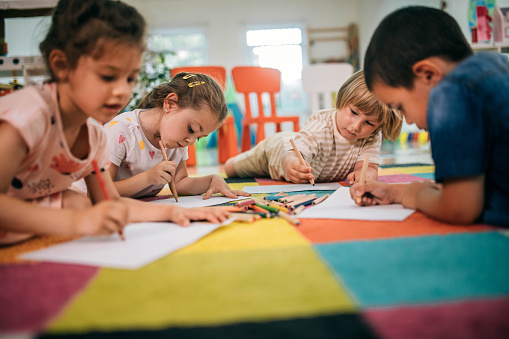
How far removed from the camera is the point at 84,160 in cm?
85

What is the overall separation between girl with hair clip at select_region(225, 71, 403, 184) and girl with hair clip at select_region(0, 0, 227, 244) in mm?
769

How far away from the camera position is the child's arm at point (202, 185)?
1340mm

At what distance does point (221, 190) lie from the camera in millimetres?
1337

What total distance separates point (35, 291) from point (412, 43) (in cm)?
82

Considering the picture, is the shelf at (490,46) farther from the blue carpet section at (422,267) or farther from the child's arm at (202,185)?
the blue carpet section at (422,267)

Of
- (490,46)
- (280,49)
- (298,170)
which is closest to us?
(298,170)

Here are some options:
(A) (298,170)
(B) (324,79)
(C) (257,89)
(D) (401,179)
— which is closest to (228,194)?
(A) (298,170)

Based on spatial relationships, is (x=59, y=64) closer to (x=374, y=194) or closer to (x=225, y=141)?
(x=374, y=194)

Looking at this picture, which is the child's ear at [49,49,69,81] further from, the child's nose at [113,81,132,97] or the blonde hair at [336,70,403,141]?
the blonde hair at [336,70,403,141]

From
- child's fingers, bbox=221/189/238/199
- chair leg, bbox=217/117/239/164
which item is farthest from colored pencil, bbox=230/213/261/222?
chair leg, bbox=217/117/239/164

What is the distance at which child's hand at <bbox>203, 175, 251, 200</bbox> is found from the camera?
130 cm

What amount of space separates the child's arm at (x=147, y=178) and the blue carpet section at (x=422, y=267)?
65 centimetres

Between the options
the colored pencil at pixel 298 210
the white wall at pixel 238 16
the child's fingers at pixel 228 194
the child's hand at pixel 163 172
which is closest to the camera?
the colored pencil at pixel 298 210

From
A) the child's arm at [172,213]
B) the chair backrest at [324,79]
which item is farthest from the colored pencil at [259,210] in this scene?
the chair backrest at [324,79]
